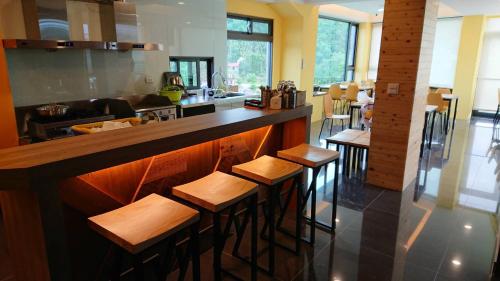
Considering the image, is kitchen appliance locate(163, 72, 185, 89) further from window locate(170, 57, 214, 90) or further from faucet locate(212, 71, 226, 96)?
faucet locate(212, 71, 226, 96)

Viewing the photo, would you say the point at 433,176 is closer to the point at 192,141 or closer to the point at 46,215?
the point at 192,141

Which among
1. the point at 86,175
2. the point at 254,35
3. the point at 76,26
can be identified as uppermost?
the point at 254,35

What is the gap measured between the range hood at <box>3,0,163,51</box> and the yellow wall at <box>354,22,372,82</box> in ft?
26.8

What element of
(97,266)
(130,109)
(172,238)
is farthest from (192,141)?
(130,109)

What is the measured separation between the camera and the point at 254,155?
10.6ft

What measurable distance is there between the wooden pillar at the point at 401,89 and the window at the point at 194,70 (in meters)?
2.96

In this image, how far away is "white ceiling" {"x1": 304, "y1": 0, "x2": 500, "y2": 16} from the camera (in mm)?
6648

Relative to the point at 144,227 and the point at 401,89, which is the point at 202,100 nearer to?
the point at 401,89

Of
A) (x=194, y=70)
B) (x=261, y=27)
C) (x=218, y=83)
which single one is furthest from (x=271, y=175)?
(x=261, y=27)

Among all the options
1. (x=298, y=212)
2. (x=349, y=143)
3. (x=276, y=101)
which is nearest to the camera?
(x=298, y=212)

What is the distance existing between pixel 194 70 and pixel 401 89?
10.7 ft

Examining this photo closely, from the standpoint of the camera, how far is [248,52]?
7.06 meters

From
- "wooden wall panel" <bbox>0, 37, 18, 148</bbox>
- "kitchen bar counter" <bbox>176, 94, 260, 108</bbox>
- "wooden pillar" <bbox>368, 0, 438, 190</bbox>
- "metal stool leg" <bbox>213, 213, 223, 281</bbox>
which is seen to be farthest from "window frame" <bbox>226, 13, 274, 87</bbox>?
"metal stool leg" <bbox>213, 213, 223, 281</bbox>

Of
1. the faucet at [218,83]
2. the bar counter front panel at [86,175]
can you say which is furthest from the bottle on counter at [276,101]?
the faucet at [218,83]
